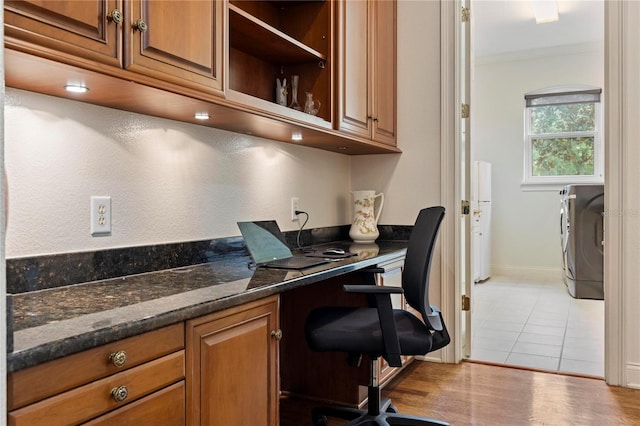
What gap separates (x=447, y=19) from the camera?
10.1 ft

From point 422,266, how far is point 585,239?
3.91 metres

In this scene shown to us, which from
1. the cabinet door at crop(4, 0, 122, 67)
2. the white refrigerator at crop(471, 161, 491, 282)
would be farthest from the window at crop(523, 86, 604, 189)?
the cabinet door at crop(4, 0, 122, 67)

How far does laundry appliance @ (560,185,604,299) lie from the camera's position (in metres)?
5.00

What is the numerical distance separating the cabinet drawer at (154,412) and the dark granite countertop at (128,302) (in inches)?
6.3

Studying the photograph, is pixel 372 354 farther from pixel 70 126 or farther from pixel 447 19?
pixel 447 19

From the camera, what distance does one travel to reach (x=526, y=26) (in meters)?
5.46

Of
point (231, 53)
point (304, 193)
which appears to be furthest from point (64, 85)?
point (304, 193)

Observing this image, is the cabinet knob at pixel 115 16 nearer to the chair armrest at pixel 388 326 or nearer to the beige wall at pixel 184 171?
the beige wall at pixel 184 171

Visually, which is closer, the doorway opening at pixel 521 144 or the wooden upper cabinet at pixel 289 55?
the wooden upper cabinet at pixel 289 55

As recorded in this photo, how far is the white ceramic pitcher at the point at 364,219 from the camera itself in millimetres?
3062

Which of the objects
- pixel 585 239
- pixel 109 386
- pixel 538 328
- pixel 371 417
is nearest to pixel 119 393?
pixel 109 386

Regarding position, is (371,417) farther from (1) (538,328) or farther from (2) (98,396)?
(1) (538,328)

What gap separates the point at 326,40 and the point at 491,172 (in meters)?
4.93

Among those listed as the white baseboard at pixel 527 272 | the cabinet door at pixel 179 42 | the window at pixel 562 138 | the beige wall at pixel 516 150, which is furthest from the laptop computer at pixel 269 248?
the window at pixel 562 138
